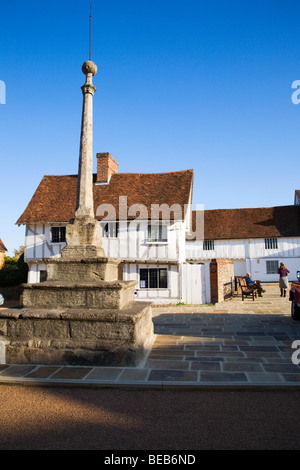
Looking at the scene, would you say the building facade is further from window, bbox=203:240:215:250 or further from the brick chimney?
window, bbox=203:240:215:250

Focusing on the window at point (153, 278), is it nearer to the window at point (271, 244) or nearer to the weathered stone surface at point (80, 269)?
the weathered stone surface at point (80, 269)

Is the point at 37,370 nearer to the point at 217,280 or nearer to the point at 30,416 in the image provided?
the point at 30,416

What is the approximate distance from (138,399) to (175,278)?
1422cm

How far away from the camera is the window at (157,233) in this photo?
1820 cm

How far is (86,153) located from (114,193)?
1371 cm

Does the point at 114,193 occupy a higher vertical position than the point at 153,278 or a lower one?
higher

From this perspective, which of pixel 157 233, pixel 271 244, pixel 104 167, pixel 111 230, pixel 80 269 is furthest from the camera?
pixel 271 244

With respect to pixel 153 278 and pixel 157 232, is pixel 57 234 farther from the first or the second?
pixel 153 278

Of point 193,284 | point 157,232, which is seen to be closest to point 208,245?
point 157,232

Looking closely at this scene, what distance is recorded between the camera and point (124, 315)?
475 cm

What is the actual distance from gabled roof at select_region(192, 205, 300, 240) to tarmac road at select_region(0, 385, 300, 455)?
85.2 feet

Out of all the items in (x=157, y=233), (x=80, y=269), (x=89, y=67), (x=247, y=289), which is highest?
(x=89, y=67)

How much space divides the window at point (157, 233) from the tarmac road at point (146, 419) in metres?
14.3

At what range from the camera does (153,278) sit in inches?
714
